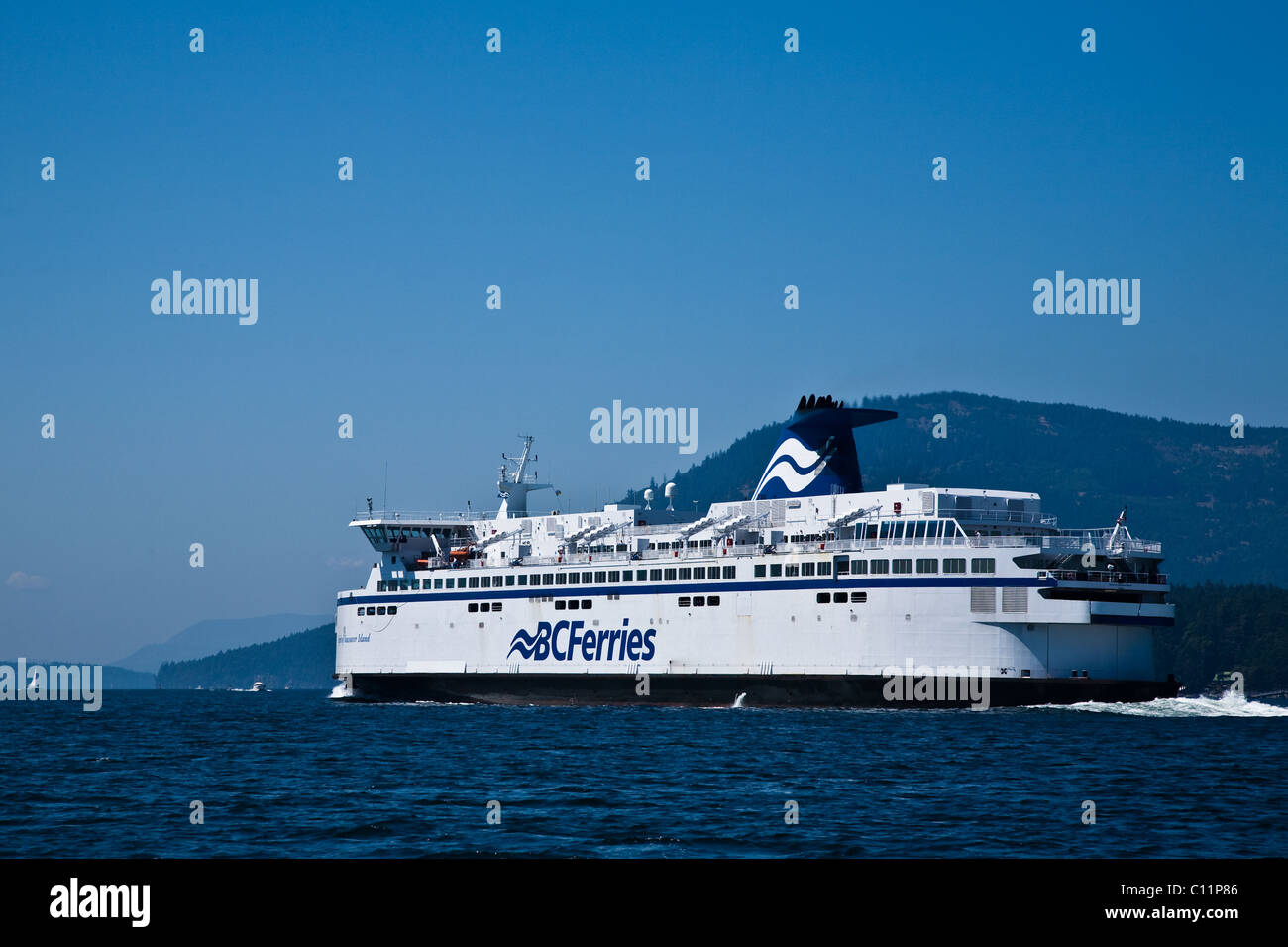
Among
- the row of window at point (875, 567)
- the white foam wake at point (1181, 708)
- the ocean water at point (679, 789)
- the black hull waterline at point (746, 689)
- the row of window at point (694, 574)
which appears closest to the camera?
the ocean water at point (679, 789)

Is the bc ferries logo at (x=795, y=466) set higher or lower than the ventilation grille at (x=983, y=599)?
higher

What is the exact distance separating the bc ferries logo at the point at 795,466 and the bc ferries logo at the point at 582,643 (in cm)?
846

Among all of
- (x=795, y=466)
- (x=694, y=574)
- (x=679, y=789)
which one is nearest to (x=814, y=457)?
(x=795, y=466)

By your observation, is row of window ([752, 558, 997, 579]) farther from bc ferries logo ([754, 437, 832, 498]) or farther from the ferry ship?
bc ferries logo ([754, 437, 832, 498])

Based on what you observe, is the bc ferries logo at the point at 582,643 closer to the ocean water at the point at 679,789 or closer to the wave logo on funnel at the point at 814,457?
the wave logo on funnel at the point at 814,457

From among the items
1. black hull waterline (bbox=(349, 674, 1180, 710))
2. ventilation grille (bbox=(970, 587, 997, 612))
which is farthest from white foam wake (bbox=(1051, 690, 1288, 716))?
ventilation grille (bbox=(970, 587, 997, 612))

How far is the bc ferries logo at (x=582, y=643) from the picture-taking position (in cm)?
6494

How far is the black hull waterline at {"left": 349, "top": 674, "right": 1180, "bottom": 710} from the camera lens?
175 ft

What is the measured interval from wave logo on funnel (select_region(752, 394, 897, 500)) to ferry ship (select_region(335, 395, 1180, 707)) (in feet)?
0.32

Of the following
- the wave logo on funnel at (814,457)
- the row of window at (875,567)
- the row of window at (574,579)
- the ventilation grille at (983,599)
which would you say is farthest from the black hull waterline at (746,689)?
the wave logo on funnel at (814,457)

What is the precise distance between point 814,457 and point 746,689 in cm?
1107

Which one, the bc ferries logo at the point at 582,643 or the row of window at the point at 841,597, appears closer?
the row of window at the point at 841,597
